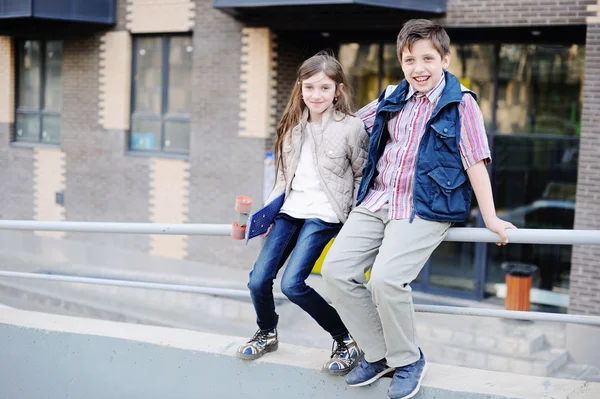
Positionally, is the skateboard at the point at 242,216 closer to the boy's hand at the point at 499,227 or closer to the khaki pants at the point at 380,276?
the khaki pants at the point at 380,276

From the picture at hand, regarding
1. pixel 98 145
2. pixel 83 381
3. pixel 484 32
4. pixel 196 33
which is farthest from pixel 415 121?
pixel 98 145

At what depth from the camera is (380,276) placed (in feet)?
11.0

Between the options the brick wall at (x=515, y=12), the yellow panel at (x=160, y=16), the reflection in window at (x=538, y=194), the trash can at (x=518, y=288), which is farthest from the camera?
the yellow panel at (x=160, y=16)

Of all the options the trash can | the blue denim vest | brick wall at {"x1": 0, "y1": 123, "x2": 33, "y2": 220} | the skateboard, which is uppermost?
the blue denim vest

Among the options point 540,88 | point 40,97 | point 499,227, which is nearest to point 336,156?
point 499,227

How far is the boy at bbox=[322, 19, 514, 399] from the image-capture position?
343 cm

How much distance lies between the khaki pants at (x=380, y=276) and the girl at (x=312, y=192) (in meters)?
0.21

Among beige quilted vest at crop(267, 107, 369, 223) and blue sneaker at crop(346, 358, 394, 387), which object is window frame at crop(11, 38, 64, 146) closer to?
beige quilted vest at crop(267, 107, 369, 223)

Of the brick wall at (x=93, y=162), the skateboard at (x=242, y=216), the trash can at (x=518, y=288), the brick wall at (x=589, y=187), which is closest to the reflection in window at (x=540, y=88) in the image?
the brick wall at (x=589, y=187)

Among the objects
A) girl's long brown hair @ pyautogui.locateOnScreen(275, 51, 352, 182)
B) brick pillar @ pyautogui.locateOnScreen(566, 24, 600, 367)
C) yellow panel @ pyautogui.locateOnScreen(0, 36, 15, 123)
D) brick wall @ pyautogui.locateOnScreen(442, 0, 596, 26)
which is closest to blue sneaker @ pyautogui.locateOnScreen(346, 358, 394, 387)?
girl's long brown hair @ pyautogui.locateOnScreen(275, 51, 352, 182)

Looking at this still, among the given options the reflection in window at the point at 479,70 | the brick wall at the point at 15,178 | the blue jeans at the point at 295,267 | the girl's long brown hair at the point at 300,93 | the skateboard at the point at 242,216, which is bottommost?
the brick wall at the point at 15,178

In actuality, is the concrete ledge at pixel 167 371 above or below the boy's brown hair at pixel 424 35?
below

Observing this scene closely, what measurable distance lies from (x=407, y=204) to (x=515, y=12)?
8.18 meters

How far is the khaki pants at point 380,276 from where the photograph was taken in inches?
134
